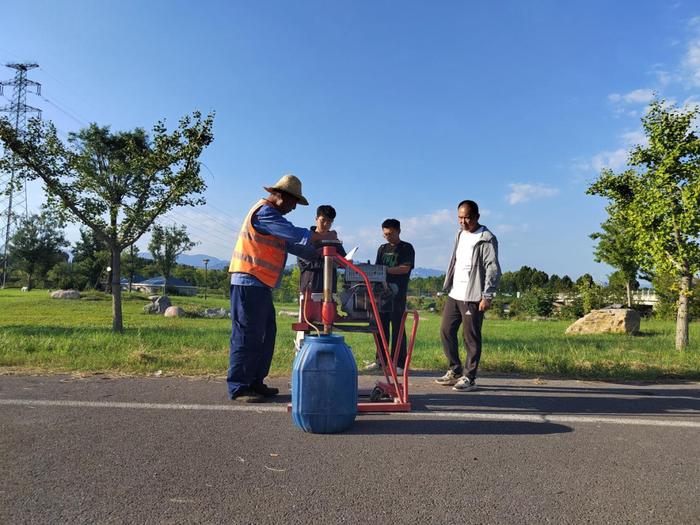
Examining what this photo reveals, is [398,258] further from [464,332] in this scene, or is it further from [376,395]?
[376,395]

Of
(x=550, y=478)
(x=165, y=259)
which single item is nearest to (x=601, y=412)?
(x=550, y=478)

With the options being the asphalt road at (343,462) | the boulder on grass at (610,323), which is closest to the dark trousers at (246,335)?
the asphalt road at (343,462)

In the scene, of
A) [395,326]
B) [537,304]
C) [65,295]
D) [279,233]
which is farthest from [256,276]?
[65,295]

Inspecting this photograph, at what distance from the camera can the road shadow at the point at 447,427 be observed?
141 inches

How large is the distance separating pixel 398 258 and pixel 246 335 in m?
2.56

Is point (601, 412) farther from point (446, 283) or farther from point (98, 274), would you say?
point (98, 274)

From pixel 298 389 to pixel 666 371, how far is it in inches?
221

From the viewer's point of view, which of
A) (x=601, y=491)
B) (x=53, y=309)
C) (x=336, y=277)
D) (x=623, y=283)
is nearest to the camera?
(x=601, y=491)

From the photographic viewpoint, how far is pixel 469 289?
5.37 m

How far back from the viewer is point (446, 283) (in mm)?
5832

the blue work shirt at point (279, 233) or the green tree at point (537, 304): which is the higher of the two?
the blue work shirt at point (279, 233)

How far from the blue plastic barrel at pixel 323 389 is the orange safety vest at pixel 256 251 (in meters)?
1.18

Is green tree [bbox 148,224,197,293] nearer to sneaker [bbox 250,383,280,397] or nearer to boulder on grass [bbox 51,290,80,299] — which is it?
boulder on grass [bbox 51,290,80,299]

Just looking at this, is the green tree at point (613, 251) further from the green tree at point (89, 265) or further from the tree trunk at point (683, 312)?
the green tree at point (89, 265)
